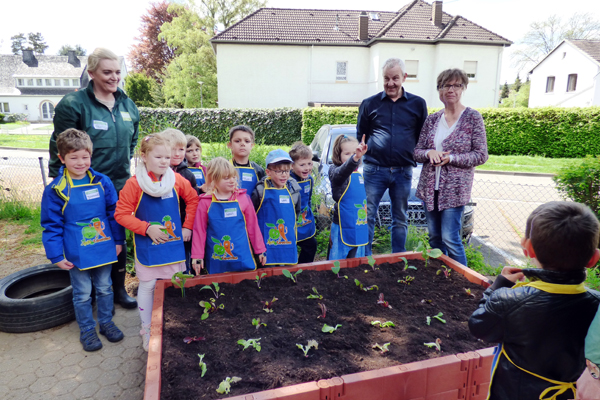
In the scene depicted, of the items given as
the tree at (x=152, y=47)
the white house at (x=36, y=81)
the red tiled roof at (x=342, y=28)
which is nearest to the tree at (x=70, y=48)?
the white house at (x=36, y=81)

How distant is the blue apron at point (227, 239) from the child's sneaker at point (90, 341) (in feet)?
3.41

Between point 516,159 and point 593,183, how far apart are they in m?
12.1

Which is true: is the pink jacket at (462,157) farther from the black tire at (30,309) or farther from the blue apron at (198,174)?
the black tire at (30,309)

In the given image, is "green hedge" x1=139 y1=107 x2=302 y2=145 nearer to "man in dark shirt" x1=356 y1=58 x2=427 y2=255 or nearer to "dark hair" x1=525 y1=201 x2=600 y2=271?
"man in dark shirt" x1=356 y1=58 x2=427 y2=255

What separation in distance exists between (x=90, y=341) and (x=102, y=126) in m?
1.76

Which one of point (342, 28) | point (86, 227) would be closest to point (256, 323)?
point (86, 227)

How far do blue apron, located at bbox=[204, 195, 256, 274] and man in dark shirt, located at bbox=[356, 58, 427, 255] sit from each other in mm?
1408

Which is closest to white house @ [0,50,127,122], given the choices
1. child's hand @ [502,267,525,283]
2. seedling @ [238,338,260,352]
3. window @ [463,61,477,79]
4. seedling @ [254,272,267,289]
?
window @ [463,61,477,79]

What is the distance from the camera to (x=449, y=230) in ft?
11.3

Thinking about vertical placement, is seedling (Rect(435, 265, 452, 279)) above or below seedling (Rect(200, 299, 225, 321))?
above

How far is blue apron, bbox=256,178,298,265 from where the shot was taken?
10.7 ft

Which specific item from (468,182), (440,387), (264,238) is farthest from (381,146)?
(440,387)

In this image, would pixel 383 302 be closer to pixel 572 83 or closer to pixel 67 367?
pixel 67 367

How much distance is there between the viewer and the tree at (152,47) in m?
41.0
